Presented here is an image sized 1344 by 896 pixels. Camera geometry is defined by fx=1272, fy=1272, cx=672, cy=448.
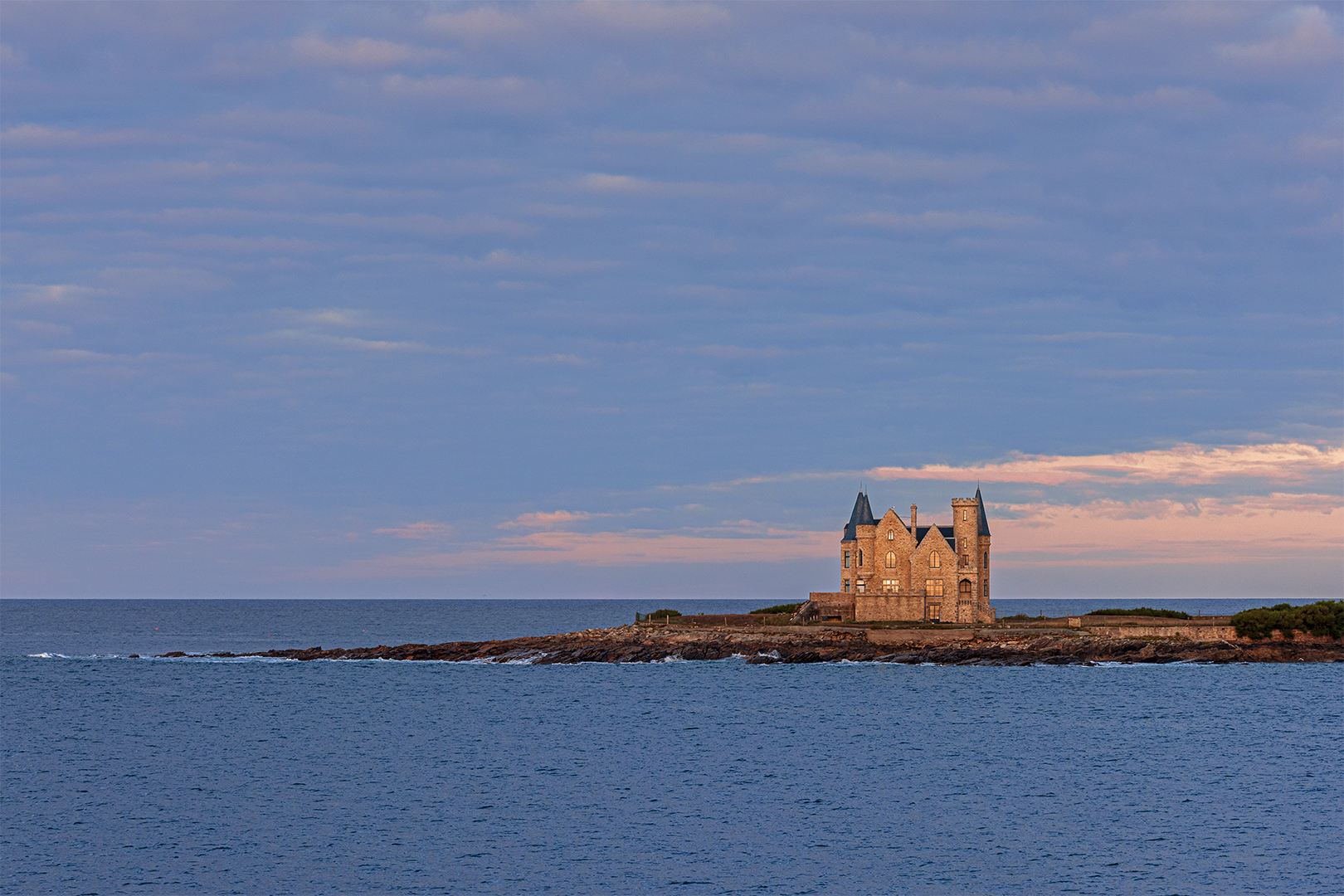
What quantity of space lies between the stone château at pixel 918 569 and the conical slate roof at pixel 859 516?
101mm

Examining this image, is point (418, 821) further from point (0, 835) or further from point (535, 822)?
point (0, 835)

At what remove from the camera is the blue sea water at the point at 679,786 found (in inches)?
1639

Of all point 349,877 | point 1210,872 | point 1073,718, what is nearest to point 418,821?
point 349,877

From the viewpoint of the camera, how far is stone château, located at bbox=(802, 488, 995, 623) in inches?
4715

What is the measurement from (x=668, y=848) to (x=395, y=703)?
153 feet

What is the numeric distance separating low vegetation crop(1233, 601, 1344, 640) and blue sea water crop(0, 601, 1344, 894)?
13.3 m

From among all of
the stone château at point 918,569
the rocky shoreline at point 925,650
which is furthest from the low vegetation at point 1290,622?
the stone château at point 918,569

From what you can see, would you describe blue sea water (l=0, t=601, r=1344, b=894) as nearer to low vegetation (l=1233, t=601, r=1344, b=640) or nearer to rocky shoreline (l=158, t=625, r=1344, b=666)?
rocky shoreline (l=158, t=625, r=1344, b=666)

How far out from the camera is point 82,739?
71.8 m

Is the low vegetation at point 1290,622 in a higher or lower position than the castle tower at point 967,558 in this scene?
lower

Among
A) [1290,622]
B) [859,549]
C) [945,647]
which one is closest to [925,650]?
[945,647]

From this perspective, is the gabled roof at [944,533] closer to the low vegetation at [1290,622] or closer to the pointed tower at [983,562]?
the pointed tower at [983,562]

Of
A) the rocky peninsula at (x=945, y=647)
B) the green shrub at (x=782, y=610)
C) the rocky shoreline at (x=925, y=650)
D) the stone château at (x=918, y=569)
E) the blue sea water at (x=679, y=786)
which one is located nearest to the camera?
the blue sea water at (x=679, y=786)

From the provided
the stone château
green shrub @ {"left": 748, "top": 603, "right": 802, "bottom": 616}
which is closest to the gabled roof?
the stone château
